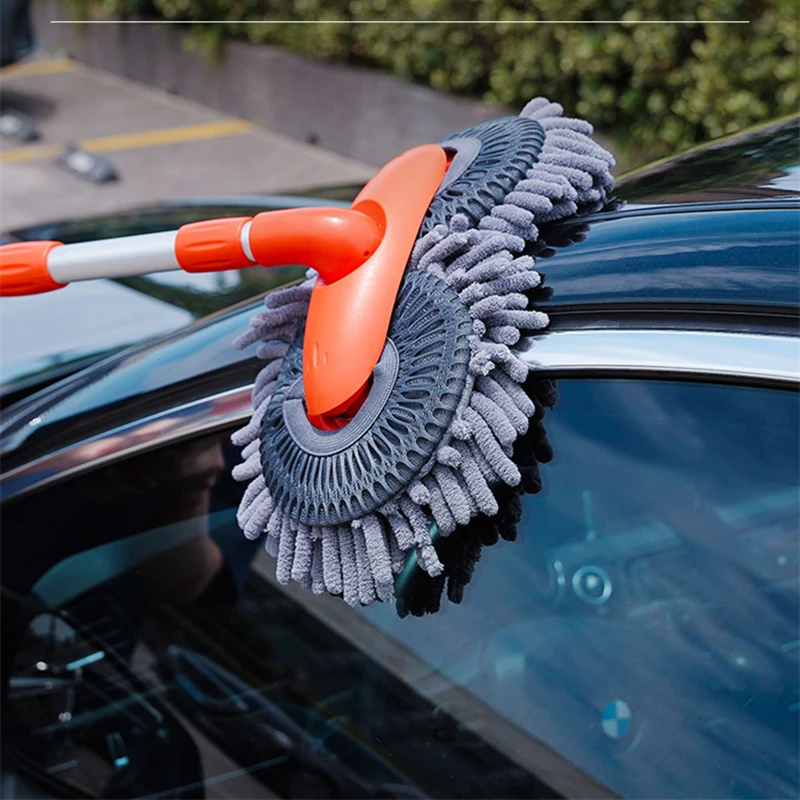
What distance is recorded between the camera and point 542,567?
1.26 m

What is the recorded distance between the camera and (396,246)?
46.6 inches

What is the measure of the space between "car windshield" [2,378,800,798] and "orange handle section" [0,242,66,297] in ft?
1.00

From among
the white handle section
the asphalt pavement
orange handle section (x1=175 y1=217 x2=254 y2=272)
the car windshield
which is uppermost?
orange handle section (x1=175 y1=217 x2=254 y2=272)

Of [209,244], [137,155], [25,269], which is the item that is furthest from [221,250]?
[137,155]

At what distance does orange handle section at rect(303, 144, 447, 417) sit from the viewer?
1124 mm

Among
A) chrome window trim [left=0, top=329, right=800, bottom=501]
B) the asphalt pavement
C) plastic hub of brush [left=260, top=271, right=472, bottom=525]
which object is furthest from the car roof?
the asphalt pavement

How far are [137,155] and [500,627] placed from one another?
602 centimetres

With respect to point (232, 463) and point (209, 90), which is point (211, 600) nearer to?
point (232, 463)

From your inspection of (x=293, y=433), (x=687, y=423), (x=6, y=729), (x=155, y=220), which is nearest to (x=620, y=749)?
(x=687, y=423)

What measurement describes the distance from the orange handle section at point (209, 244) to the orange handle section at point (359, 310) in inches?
4.0

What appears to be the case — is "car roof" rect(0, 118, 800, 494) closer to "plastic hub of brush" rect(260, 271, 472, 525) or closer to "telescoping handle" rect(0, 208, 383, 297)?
"plastic hub of brush" rect(260, 271, 472, 525)

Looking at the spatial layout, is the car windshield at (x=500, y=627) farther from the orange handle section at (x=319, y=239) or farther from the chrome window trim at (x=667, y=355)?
the orange handle section at (x=319, y=239)

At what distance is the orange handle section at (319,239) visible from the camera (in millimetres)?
1179

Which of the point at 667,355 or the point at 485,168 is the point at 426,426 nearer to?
the point at 667,355
